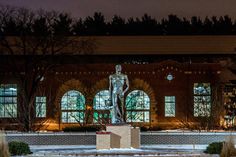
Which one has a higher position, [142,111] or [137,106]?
[137,106]

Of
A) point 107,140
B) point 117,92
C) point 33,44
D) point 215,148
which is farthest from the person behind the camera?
point 33,44

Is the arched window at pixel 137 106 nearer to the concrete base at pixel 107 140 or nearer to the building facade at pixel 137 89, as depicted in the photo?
the building facade at pixel 137 89

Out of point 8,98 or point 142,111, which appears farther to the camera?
point 142,111

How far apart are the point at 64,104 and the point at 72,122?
2.15 m

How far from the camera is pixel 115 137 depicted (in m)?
28.0

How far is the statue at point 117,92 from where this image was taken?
94.4 ft

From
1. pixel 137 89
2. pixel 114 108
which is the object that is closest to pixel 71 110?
pixel 137 89

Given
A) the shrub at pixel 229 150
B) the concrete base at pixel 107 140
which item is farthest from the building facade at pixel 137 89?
the shrub at pixel 229 150

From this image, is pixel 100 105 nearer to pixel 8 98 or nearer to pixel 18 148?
pixel 8 98

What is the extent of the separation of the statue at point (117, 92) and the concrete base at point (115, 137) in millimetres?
754

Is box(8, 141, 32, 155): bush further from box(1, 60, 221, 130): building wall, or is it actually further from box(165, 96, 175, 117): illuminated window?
box(165, 96, 175, 117): illuminated window

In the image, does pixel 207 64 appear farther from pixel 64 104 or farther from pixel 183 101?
pixel 64 104

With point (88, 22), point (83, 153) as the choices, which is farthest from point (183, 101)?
point (83, 153)

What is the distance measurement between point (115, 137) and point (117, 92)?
189cm
